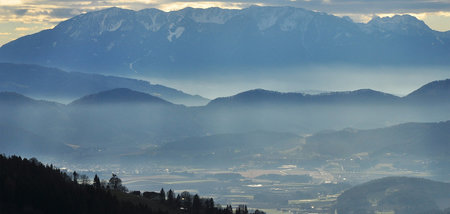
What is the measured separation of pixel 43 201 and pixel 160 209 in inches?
1110

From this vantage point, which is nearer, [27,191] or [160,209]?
[27,191]

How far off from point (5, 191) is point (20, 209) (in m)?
6.59

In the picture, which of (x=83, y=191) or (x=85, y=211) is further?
(x=83, y=191)

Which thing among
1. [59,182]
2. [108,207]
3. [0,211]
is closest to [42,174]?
[59,182]

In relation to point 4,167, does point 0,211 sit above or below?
below

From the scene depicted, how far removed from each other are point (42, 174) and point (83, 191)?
10.9 metres

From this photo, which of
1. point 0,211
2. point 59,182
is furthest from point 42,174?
point 0,211

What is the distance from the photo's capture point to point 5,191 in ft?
578

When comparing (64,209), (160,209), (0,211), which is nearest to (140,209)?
(160,209)

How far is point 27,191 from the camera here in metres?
178

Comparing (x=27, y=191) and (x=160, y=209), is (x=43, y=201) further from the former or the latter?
(x=160, y=209)

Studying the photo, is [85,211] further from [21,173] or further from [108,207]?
[21,173]

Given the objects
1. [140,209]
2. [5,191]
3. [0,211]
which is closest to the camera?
[0,211]

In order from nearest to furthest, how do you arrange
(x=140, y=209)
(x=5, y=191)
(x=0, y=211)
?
(x=0, y=211) < (x=5, y=191) < (x=140, y=209)
